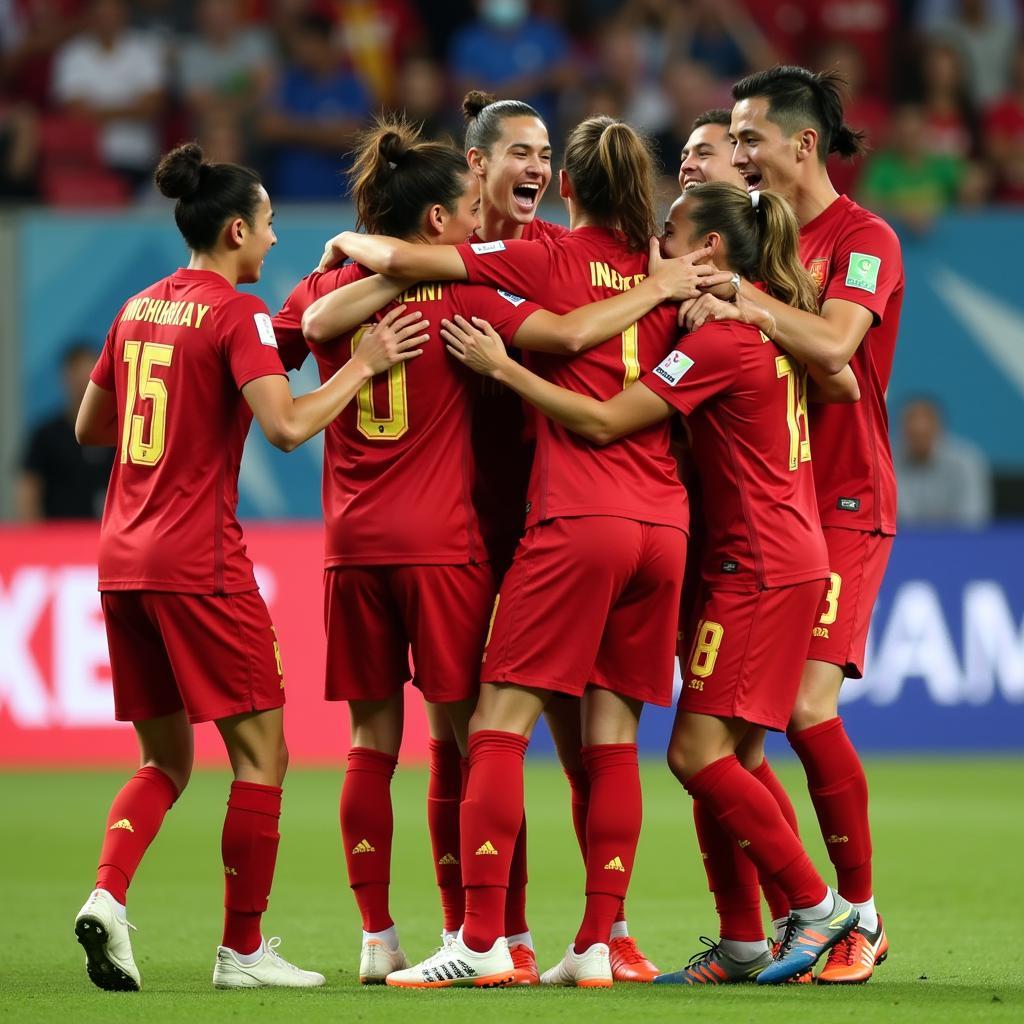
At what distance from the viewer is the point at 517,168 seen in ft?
18.5

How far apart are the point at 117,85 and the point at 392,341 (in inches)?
368

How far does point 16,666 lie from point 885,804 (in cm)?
489

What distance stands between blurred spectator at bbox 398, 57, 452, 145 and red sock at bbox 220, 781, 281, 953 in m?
8.70

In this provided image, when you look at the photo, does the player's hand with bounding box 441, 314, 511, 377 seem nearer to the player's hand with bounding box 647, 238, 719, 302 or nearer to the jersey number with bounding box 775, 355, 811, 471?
the player's hand with bounding box 647, 238, 719, 302

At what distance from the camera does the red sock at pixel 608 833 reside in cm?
502

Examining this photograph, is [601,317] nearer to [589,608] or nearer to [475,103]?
[589,608]

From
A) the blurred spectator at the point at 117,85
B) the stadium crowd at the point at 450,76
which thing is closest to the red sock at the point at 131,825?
the stadium crowd at the point at 450,76

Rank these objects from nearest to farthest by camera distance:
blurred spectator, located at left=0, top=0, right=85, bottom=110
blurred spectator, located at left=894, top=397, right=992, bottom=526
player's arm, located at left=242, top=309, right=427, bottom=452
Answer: player's arm, located at left=242, top=309, right=427, bottom=452 → blurred spectator, located at left=894, top=397, right=992, bottom=526 → blurred spectator, located at left=0, top=0, right=85, bottom=110

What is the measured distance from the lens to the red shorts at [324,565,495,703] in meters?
5.14

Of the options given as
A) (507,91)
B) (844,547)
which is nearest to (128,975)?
(844,547)

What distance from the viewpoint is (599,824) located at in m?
5.04

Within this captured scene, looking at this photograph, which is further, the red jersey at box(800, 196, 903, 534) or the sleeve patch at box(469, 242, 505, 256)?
the red jersey at box(800, 196, 903, 534)

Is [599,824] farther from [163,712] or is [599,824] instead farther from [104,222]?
[104,222]

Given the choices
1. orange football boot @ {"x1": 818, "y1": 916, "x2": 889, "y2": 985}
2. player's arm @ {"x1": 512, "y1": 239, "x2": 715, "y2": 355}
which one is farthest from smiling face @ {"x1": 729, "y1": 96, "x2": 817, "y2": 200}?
orange football boot @ {"x1": 818, "y1": 916, "x2": 889, "y2": 985}
